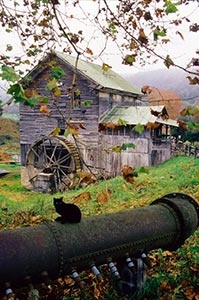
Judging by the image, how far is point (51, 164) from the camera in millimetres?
22453

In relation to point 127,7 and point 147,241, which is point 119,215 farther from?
point 127,7

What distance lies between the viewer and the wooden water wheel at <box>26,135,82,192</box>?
2108cm

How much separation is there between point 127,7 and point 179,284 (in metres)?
3.92

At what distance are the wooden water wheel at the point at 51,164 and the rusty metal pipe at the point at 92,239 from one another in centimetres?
1692

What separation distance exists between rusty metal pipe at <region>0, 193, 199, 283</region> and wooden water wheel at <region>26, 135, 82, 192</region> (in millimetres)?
16917

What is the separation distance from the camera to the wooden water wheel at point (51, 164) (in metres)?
21.1

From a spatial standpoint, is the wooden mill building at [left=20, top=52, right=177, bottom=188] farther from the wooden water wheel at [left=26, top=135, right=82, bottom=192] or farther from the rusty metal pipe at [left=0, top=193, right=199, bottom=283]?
the rusty metal pipe at [left=0, top=193, right=199, bottom=283]

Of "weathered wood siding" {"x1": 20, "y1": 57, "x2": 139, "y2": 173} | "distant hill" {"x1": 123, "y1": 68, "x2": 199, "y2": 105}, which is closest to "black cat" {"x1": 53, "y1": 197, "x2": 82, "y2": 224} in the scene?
"weathered wood siding" {"x1": 20, "y1": 57, "x2": 139, "y2": 173}

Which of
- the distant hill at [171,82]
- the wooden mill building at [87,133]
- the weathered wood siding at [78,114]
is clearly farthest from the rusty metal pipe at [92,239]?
the distant hill at [171,82]

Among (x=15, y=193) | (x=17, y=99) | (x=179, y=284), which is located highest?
(x=17, y=99)

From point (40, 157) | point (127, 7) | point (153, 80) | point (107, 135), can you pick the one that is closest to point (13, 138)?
point (40, 157)

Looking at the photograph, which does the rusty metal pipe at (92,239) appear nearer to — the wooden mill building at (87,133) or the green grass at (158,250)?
the green grass at (158,250)

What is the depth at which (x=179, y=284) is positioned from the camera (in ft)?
14.1

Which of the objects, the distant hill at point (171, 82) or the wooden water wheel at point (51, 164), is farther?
the distant hill at point (171, 82)
